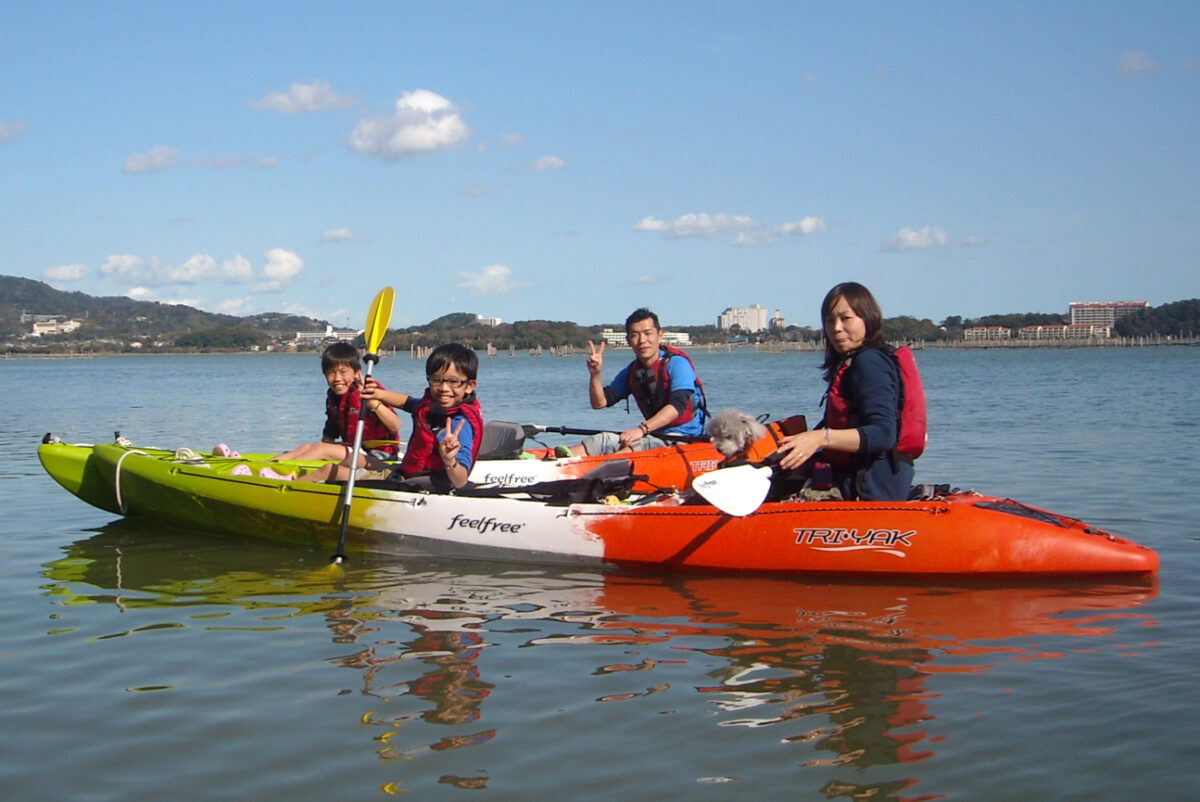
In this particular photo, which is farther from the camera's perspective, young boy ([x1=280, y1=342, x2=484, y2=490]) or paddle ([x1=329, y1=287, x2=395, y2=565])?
paddle ([x1=329, y1=287, x2=395, y2=565])

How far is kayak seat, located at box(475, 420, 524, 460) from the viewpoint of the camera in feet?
31.8

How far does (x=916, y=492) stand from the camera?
692 centimetres

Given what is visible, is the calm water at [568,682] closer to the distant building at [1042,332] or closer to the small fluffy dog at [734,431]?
the small fluffy dog at [734,431]

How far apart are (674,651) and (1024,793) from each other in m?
2.03

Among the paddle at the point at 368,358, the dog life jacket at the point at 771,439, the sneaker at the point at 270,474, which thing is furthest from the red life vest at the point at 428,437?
the dog life jacket at the point at 771,439

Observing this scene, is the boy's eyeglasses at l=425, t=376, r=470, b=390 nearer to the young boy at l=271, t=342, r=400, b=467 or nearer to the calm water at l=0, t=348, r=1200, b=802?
the young boy at l=271, t=342, r=400, b=467

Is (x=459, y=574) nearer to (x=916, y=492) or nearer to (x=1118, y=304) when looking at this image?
(x=916, y=492)

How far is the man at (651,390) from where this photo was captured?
9.53 meters

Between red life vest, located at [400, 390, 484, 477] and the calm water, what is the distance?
762mm

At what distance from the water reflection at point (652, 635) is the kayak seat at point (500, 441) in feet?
6.70

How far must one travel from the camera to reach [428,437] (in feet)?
26.0

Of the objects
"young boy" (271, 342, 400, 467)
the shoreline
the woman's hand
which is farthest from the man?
the shoreline

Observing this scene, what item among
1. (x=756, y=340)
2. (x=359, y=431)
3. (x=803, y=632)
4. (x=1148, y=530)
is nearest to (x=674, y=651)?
(x=803, y=632)

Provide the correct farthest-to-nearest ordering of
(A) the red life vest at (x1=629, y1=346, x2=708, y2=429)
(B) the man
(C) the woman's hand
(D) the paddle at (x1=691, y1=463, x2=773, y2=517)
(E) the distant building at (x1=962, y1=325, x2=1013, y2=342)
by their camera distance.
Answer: (E) the distant building at (x1=962, y1=325, x2=1013, y2=342) < (A) the red life vest at (x1=629, y1=346, x2=708, y2=429) < (B) the man < (D) the paddle at (x1=691, y1=463, x2=773, y2=517) < (C) the woman's hand
